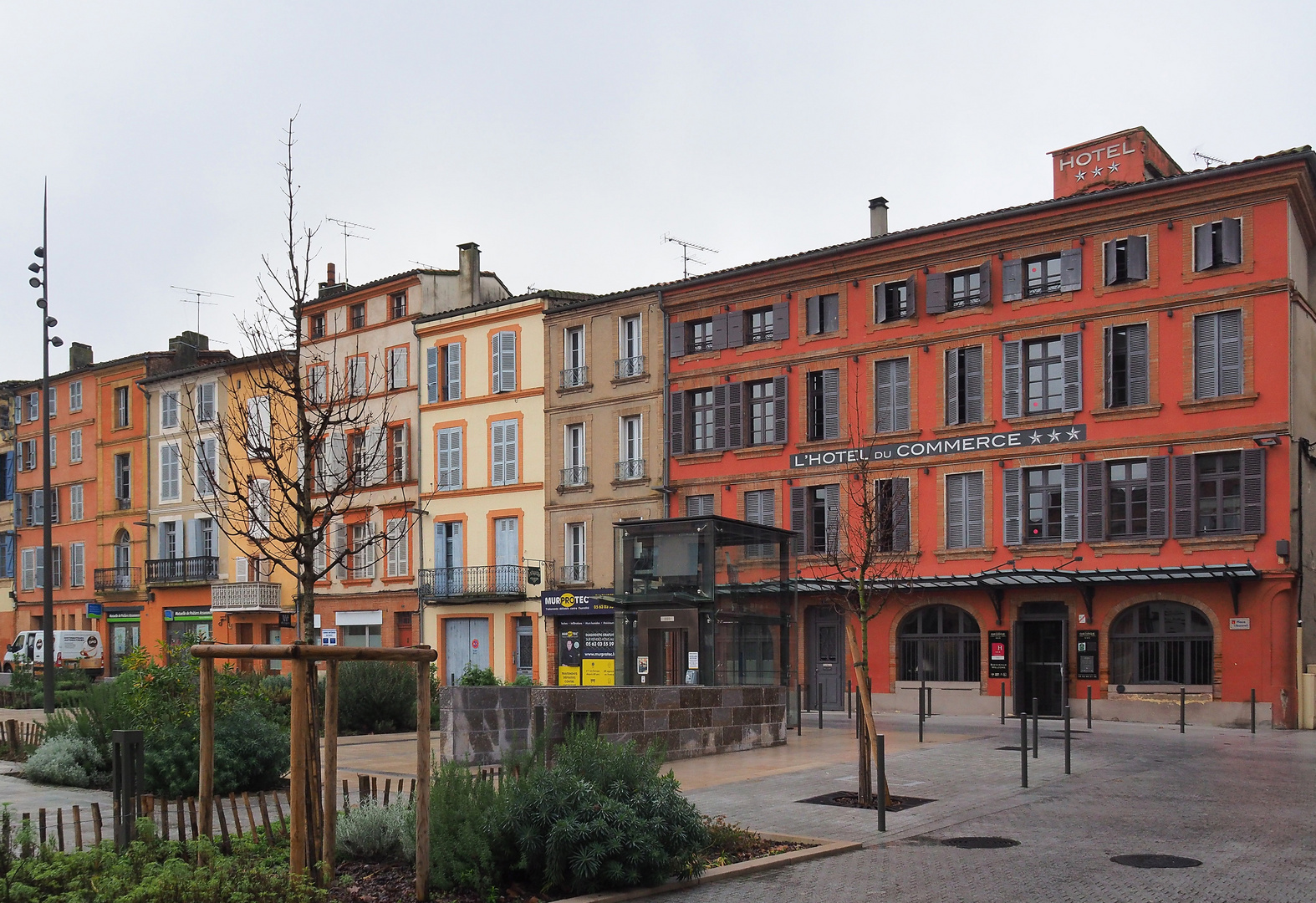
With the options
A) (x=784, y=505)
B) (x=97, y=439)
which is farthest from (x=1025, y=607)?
(x=97, y=439)

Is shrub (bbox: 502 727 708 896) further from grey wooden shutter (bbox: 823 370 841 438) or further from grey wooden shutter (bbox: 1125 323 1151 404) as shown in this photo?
grey wooden shutter (bbox: 823 370 841 438)

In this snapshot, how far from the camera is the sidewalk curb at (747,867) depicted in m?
9.05

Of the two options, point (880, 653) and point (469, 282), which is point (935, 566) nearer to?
point (880, 653)

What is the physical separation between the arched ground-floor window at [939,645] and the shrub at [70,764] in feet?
64.3

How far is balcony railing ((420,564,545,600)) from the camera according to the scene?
4028 centimetres

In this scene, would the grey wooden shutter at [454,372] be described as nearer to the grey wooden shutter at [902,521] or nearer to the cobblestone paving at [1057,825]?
the grey wooden shutter at [902,521]

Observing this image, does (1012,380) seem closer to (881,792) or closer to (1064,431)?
(1064,431)

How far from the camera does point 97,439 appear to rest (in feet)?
181

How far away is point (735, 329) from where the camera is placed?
118 ft

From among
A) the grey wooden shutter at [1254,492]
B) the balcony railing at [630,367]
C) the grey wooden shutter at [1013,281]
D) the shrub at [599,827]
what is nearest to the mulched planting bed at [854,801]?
the shrub at [599,827]

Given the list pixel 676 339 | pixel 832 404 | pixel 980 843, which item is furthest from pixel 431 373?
pixel 980 843

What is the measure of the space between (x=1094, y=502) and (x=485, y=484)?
19338 millimetres

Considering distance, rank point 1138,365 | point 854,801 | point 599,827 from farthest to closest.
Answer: point 1138,365, point 854,801, point 599,827

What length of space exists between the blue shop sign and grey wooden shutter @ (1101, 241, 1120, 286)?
637 inches
